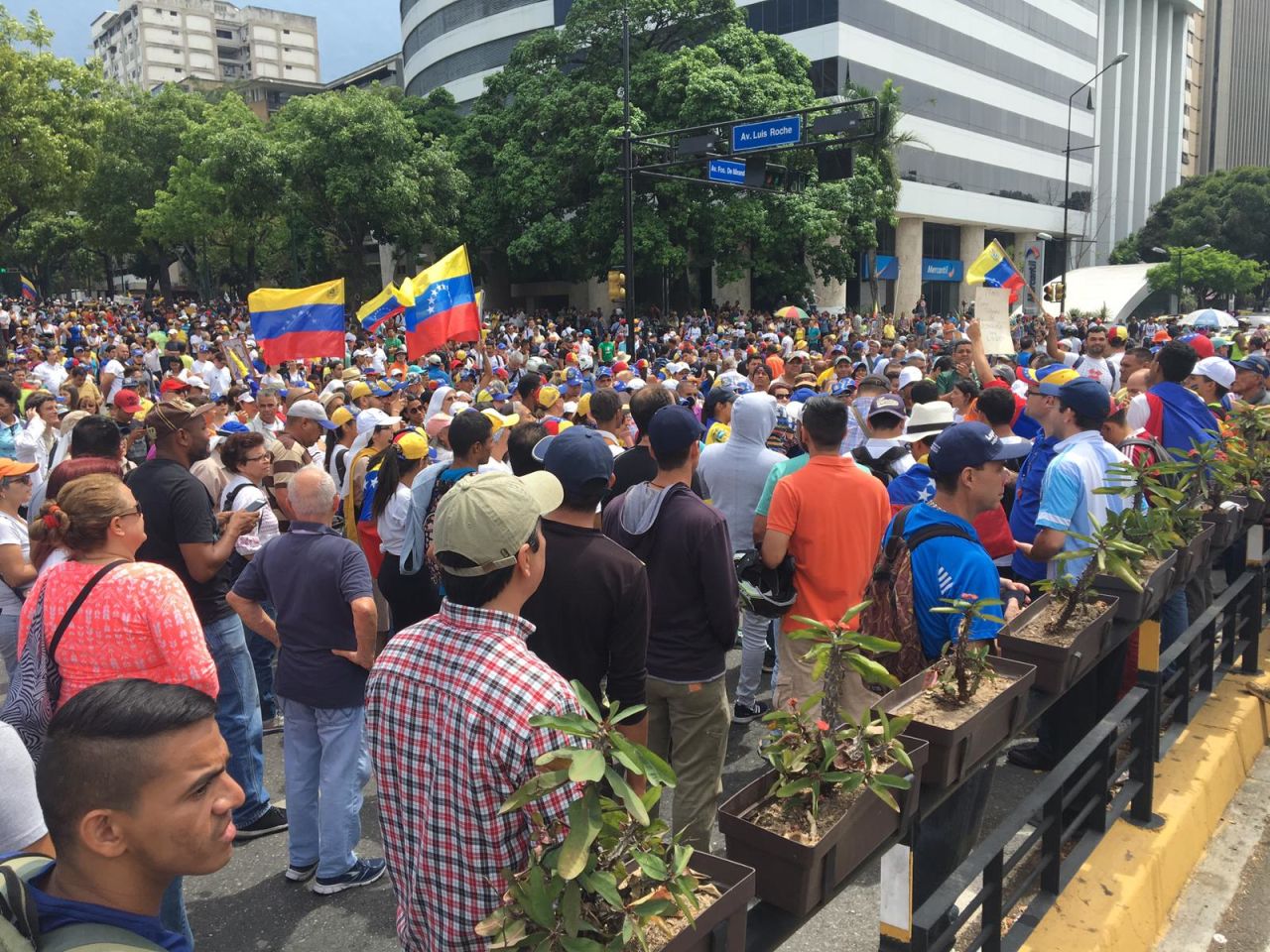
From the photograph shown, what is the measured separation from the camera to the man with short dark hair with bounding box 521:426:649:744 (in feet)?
9.86

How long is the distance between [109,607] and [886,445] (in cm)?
405

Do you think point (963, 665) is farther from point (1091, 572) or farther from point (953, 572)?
point (1091, 572)

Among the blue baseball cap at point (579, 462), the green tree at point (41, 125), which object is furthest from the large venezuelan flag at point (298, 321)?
the green tree at point (41, 125)

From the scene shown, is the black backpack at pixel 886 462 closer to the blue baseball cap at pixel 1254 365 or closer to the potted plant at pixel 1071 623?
the potted plant at pixel 1071 623

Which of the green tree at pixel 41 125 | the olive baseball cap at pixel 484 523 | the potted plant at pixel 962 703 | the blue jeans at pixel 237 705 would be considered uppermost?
the green tree at pixel 41 125

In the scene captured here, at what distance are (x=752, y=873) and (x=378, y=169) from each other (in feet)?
109

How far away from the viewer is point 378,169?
31875 mm

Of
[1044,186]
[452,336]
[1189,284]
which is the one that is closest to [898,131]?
[1044,186]

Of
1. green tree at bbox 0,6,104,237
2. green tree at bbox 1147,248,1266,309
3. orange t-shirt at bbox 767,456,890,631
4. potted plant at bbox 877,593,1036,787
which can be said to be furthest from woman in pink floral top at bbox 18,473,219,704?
green tree at bbox 1147,248,1266,309

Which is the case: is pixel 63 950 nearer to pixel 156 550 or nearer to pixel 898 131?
pixel 156 550

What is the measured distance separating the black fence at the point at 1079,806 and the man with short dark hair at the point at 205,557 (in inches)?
126

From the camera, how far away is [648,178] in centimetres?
2942

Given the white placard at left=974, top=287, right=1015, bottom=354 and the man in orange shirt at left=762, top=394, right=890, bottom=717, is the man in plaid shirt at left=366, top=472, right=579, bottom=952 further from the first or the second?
the white placard at left=974, top=287, right=1015, bottom=354

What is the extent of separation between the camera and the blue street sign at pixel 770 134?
1598 centimetres
